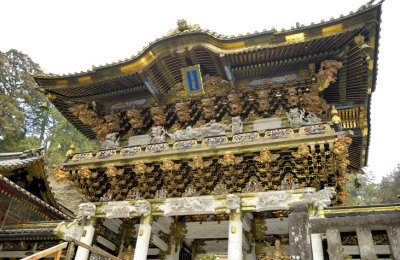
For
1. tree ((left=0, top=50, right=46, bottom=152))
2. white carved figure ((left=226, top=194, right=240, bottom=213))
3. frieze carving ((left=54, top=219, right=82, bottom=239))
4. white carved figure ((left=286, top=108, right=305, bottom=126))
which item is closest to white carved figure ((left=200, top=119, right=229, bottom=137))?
white carved figure ((left=286, top=108, right=305, bottom=126))

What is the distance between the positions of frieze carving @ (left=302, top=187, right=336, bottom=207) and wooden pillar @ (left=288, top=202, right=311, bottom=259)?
426 cm

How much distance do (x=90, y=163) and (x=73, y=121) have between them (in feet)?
12.0

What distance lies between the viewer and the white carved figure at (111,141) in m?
11.4

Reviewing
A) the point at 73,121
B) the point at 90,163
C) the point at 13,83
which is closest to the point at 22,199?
the point at 73,121

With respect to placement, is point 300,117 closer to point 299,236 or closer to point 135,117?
point 135,117

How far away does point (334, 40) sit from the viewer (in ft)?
27.2

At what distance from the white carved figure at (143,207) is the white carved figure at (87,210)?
5.41 ft

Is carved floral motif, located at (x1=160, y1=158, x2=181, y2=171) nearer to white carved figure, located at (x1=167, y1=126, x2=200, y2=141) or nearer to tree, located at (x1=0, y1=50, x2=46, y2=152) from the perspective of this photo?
white carved figure, located at (x1=167, y1=126, x2=200, y2=141)

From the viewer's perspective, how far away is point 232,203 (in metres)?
8.29

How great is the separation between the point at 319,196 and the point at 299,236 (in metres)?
4.55

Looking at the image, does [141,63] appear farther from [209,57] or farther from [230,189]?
[230,189]

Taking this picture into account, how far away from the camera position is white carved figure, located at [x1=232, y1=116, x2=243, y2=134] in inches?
390

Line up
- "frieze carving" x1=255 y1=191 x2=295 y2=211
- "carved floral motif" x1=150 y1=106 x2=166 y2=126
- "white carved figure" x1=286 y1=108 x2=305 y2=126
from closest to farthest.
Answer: "frieze carving" x1=255 y1=191 x2=295 y2=211 < "white carved figure" x1=286 y1=108 x2=305 y2=126 < "carved floral motif" x1=150 y1=106 x2=166 y2=126

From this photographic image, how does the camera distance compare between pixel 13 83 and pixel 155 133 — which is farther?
pixel 13 83
